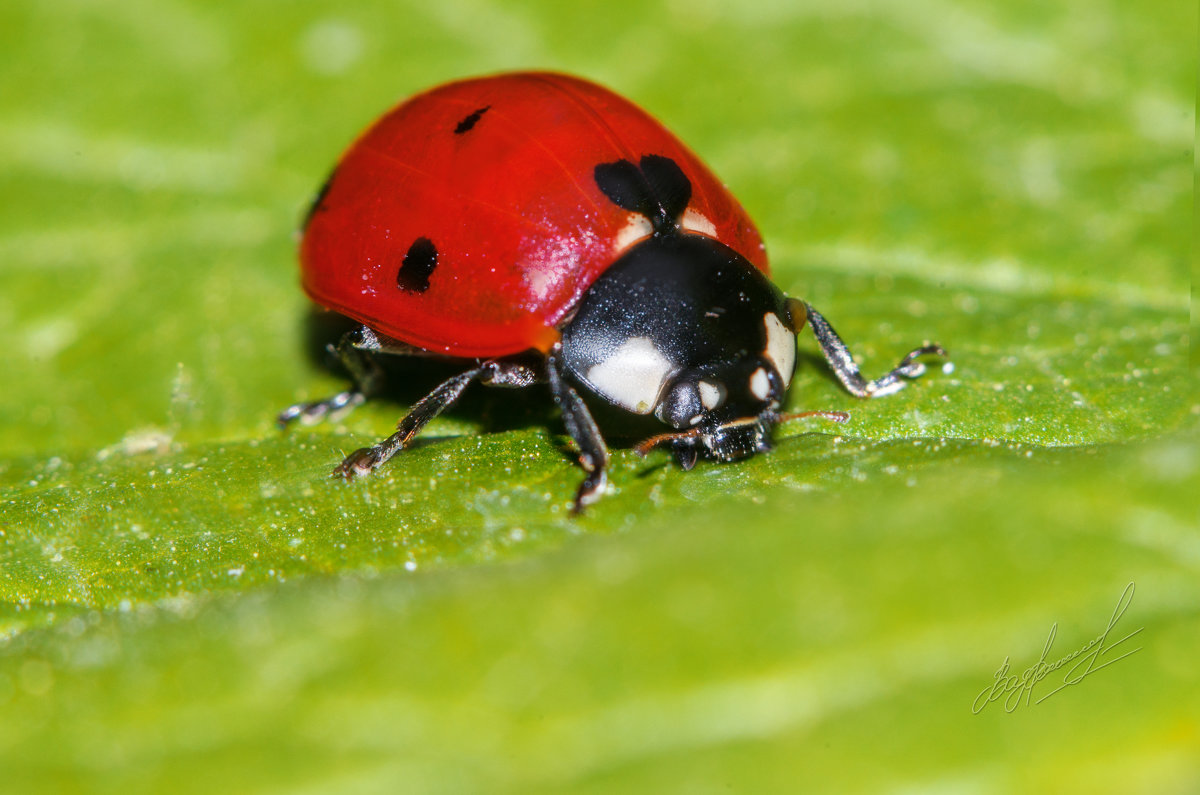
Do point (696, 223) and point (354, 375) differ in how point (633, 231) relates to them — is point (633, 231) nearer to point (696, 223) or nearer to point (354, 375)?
point (696, 223)

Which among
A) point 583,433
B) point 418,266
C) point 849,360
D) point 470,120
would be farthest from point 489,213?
point 849,360

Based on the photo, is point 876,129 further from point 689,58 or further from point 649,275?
point 649,275

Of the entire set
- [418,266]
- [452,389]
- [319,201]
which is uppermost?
[319,201]

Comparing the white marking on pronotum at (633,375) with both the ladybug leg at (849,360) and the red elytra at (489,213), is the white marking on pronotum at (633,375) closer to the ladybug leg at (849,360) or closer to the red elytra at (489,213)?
the red elytra at (489,213)

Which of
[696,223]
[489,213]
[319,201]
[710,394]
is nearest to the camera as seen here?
[710,394]

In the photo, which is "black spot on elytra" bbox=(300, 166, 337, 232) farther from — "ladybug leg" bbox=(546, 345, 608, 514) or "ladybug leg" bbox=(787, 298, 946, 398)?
"ladybug leg" bbox=(787, 298, 946, 398)

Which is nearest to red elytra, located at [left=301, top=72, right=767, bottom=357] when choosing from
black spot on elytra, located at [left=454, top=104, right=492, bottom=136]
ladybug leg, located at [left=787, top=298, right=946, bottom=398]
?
black spot on elytra, located at [left=454, top=104, right=492, bottom=136]

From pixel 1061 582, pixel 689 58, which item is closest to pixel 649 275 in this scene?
pixel 1061 582
